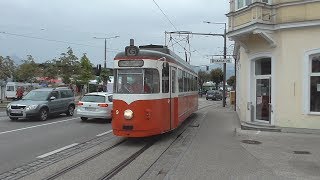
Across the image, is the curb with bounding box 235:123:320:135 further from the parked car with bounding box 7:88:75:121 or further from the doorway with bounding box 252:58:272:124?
the parked car with bounding box 7:88:75:121

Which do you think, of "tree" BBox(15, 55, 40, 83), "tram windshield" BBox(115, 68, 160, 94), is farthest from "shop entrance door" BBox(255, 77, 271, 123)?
"tree" BBox(15, 55, 40, 83)

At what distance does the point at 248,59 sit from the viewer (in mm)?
19188

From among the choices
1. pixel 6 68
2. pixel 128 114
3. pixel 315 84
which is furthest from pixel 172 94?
pixel 6 68

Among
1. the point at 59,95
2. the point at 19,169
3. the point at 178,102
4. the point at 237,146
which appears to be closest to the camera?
the point at 19,169

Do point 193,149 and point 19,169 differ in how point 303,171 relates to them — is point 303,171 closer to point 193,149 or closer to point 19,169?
point 193,149

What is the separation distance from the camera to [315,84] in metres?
16.4

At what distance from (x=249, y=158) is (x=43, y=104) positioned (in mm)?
13492

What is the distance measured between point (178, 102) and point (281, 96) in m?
4.07

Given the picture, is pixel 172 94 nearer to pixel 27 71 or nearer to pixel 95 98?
pixel 95 98

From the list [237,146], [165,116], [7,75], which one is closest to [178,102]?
[165,116]

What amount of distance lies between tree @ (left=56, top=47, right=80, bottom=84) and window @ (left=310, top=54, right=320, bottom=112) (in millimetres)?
48283

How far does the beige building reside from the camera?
1623 centimetres

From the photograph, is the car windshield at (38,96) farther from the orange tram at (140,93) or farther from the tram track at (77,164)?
the tram track at (77,164)

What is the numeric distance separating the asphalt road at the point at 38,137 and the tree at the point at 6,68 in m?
43.9
